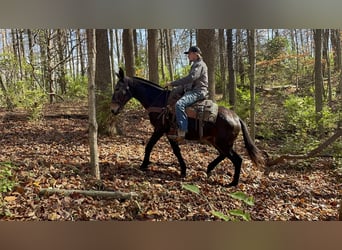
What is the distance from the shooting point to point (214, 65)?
9.88 ft

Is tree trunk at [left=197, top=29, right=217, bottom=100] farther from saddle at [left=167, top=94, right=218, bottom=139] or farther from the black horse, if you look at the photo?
the black horse

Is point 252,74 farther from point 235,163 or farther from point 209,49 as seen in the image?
point 235,163

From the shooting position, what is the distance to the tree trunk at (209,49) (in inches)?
115

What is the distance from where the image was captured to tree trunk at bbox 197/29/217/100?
115 inches

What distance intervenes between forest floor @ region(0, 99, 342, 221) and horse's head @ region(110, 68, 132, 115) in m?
0.09

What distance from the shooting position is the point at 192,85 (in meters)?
3.00

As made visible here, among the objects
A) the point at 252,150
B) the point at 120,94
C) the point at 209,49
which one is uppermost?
the point at 209,49

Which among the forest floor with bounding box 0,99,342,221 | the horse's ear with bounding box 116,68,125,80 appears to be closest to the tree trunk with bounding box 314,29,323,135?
the forest floor with bounding box 0,99,342,221

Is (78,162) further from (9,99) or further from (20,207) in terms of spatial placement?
(9,99)

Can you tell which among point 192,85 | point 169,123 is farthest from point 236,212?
point 192,85

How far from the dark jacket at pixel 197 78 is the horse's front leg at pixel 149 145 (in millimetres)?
499

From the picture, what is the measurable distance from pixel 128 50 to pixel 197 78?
2.25ft

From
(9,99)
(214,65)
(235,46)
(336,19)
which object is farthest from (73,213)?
(336,19)

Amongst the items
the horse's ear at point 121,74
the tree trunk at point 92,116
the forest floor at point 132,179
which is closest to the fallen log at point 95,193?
the forest floor at point 132,179
